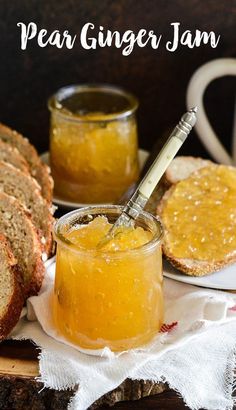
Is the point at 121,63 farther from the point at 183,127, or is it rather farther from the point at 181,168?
the point at 183,127

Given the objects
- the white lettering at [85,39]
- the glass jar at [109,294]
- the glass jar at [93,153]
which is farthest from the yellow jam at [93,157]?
the glass jar at [109,294]

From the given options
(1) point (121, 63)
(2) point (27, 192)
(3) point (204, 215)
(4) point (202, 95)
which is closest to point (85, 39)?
(1) point (121, 63)

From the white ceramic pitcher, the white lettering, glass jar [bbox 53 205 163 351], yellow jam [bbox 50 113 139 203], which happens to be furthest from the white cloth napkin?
the white lettering

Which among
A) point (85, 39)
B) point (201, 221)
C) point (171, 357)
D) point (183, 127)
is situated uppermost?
point (183, 127)

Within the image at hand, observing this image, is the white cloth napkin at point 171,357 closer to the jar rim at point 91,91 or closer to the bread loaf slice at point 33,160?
the bread loaf slice at point 33,160

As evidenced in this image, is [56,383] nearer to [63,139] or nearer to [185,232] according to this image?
[185,232]

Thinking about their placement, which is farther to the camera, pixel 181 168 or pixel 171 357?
pixel 181 168
